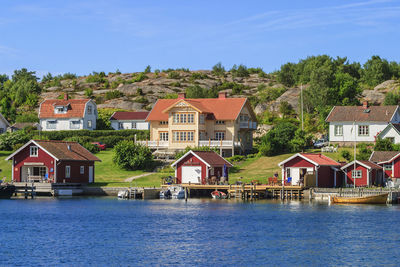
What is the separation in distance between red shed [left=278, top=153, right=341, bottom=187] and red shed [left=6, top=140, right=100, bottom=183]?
24890 millimetres

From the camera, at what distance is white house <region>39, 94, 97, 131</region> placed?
116 m

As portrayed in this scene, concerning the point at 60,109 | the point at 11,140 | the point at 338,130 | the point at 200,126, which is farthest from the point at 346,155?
the point at 60,109

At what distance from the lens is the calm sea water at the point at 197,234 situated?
3956 centimetres

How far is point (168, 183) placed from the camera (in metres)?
78.3

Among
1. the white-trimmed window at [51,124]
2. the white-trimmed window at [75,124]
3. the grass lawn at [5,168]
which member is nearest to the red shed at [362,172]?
the grass lawn at [5,168]

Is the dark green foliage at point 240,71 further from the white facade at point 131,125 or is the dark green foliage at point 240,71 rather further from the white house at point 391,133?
the white house at point 391,133

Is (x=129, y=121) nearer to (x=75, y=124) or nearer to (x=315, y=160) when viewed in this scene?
(x=75, y=124)

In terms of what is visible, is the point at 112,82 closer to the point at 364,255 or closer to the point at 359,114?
the point at 359,114

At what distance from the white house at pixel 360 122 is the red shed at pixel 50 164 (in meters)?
35.4

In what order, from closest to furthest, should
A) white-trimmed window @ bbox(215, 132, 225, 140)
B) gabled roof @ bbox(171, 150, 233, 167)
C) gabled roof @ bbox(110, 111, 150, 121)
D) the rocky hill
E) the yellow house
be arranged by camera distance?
gabled roof @ bbox(171, 150, 233, 167), the yellow house, white-trimmed window @ bbox(215, 132, 225, 140), gabled roof @ bbox(110, 111, 150, 121), the rocky hill

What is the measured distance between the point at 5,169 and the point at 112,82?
9347cm

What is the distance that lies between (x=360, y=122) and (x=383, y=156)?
16.7 metres

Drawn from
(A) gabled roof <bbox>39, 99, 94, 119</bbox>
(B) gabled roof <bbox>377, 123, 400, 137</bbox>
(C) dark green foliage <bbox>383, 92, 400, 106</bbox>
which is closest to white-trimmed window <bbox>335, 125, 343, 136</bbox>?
(B) gabled roof <bbox>377, 123, 400, 137</bbox>

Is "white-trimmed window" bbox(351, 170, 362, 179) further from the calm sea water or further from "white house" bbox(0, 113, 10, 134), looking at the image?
"white house" bbox(0, 113, 10, 134)
